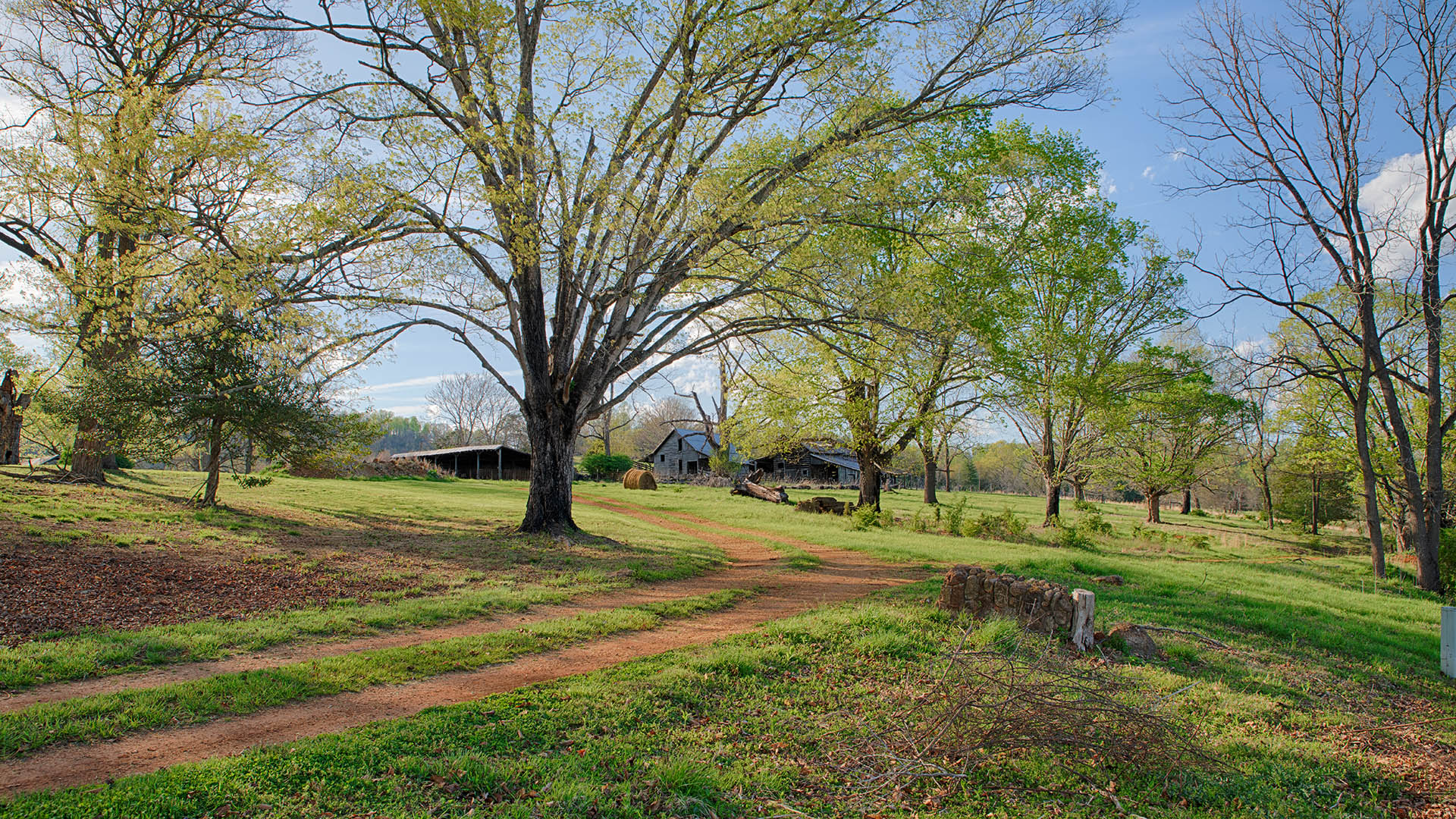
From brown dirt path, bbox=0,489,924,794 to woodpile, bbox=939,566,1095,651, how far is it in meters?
1.66

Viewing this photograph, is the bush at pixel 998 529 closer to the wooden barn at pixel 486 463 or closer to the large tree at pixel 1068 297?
the large tree at pixel 1068 297

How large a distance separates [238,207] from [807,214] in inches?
360

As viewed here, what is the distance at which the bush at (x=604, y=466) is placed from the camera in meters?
44.3

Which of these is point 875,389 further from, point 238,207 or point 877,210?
point 238,207

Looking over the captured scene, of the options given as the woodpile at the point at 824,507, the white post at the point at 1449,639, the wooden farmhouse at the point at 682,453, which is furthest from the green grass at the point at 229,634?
the wooden farmhouse at the point at 682,453

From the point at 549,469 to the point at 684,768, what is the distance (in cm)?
1014

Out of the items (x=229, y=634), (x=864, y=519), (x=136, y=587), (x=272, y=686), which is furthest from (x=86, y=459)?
(x=864, y=519)

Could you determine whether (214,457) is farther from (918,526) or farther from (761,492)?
(761,492)

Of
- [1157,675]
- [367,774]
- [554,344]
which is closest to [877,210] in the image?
[554,344]

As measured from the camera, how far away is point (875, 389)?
73.2 ft

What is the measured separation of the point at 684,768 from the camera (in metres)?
4.05

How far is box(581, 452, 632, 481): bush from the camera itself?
4428 centimetres

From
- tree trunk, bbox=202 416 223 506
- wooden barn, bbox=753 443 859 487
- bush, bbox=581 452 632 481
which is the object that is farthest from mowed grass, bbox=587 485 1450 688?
wooden barn, bbox=753 443 859 487

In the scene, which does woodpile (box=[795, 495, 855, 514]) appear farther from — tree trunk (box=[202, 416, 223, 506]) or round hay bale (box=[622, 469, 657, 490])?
tree trunk (box=[202, 416, 223, 506])
